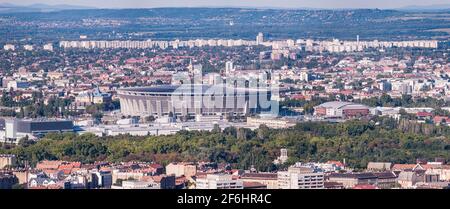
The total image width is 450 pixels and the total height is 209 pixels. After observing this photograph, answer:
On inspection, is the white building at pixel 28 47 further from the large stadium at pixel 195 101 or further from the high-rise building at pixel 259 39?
the large stadium at pixel 195 101

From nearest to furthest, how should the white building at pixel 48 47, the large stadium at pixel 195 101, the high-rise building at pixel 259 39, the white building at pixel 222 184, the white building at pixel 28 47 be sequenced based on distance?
the white building at pixel 222 184 < the large stadium at pixel 195 101 < the white building at pixel 28 47 < the white building at pixel 48 47 < the high-rise building at pixel 259 39

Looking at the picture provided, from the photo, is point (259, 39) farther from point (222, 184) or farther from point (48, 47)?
point (222, 184)

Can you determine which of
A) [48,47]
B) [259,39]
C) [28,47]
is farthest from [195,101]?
[259,39]

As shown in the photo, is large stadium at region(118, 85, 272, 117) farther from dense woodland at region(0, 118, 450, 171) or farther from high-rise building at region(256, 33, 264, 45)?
high-rise building at region(256, 33, 264, 45)

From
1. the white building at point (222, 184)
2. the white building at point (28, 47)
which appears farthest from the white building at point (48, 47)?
the white building at point (222, 184)

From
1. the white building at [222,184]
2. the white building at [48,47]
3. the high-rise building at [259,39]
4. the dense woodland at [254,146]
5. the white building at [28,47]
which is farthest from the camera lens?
the high-rise building at [259,39]
